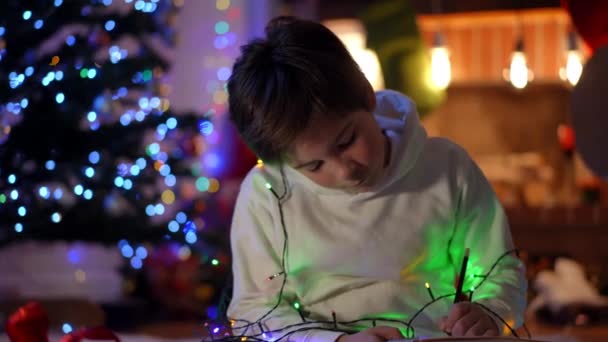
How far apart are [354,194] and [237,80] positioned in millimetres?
220

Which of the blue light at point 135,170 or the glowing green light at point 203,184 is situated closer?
the blue light at point 135,170

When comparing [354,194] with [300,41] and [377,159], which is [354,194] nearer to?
[377,159]

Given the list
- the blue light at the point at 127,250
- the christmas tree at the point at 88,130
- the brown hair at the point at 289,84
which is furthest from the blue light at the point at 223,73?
the brown hair at the point at 289,84

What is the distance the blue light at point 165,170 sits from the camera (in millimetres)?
2135

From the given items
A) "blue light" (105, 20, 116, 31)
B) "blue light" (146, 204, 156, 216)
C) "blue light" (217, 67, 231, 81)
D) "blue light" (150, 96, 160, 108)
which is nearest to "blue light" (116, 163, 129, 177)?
"blue light" (146, 204, 156, 216)

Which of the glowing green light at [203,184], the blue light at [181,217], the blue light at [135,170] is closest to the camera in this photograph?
the blue light at [135,170]

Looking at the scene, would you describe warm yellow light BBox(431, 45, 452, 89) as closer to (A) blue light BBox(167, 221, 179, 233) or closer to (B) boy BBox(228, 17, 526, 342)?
(A) blue light BBox(167, 221, 179, 233)

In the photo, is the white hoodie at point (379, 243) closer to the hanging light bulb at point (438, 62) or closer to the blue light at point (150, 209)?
the blue light at point (150, 209)

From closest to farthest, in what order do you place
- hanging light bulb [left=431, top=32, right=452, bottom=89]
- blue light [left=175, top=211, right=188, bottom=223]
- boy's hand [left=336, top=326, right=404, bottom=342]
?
boy's hand [left=336, top=326, right=404, bottom=342]
blue light [left=175, top=211, right=188, bottom=223]
hanging light bulb [left=431, top=32, right=452, bottom=89]

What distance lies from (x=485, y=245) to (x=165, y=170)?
3.81 ft

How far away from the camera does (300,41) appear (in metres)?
1.05

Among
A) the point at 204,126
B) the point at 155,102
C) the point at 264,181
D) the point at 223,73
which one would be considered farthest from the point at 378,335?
the point at 223,73

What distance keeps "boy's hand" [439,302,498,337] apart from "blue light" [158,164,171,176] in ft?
4.15

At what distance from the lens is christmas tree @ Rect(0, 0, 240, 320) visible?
A: 6.15 ft
